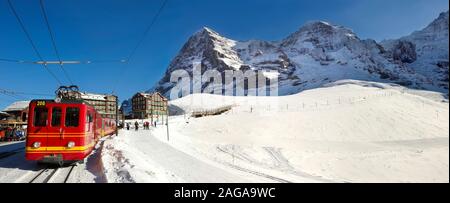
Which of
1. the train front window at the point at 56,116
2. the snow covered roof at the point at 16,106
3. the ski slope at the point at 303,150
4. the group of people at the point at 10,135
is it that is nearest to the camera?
the train front window at the point at 56,116

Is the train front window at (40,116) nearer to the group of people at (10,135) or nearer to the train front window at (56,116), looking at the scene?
the train front window at (56,116)

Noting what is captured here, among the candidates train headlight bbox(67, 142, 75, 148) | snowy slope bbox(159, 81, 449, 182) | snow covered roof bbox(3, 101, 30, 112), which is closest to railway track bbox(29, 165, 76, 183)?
train headlight bbox(67, 142, 75, 148)

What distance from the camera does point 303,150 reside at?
2589 centimetres

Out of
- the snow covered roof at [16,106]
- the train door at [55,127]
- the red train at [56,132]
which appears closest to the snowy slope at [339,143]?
the red train at [56,132]

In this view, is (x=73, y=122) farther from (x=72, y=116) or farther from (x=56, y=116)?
(x=56, y=116)

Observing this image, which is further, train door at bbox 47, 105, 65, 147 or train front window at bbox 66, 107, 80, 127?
train front window at bbox 66, 107, 80, 127

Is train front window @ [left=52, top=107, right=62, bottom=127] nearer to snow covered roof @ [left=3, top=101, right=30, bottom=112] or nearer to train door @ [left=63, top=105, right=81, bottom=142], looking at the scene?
train door @ [left=63, top=105, right=81, bottom=142]

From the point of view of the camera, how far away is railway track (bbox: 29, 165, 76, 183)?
34.0 ft

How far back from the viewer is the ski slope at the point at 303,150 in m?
12.8

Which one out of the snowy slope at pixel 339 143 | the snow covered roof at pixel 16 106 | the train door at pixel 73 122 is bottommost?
the snowy slope at pixel 339 143

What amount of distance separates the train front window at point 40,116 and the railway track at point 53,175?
1914mm
